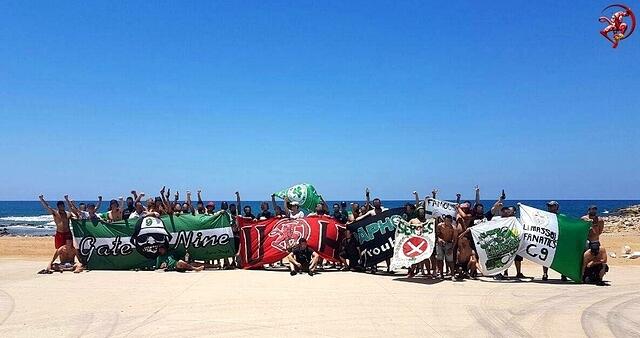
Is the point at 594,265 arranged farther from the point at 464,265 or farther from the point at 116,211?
the point at 116,211

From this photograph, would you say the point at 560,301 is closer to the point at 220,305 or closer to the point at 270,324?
the point at 270,324

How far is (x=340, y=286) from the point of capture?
11.5m

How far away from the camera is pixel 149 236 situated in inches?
559

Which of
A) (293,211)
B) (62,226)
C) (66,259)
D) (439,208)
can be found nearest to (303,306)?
(293,211)

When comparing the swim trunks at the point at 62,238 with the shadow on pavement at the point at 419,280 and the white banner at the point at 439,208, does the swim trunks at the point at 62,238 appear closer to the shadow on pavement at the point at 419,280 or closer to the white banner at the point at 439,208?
the shadow on pavement at the point at 419,280

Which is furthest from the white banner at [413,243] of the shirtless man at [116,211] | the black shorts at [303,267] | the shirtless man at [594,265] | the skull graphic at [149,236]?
the shirtless man at [116,211]

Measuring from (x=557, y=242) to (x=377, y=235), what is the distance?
14.6 feet

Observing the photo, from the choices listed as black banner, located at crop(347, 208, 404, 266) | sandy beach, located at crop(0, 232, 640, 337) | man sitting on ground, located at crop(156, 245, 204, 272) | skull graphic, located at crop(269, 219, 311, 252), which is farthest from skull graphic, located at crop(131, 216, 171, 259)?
black banner, located at crop(347, 208, 404, 266)

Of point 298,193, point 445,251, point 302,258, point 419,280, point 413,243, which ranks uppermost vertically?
point 298,193

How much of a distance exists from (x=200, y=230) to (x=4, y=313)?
6.02 m

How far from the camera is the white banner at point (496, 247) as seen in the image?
12680 millimetres

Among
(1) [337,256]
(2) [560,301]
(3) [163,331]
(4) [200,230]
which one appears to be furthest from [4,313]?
(2) [560,301]

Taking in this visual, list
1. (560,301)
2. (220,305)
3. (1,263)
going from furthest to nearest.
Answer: (1,263)
(560,301)
(220,305)

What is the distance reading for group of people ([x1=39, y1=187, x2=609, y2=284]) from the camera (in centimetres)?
1272
